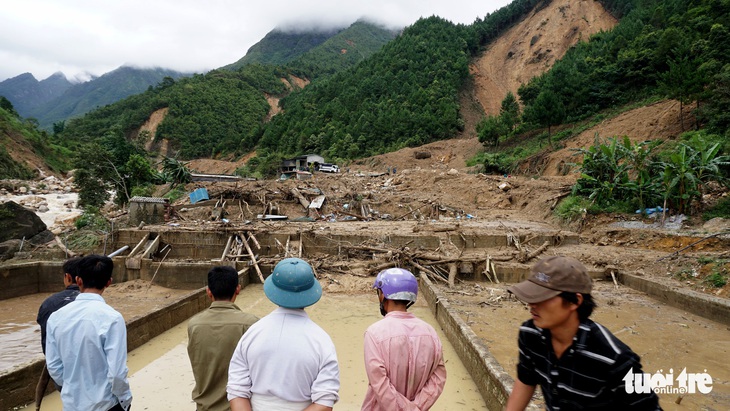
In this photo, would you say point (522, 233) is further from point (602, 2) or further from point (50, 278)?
point (602, 2)

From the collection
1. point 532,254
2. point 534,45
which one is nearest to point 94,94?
point 534,45

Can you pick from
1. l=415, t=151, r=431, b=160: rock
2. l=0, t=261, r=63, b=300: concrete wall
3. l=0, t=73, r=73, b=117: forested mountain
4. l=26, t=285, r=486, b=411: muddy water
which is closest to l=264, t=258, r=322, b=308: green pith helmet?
l=26, t=285, r=486, b=411: muddy water

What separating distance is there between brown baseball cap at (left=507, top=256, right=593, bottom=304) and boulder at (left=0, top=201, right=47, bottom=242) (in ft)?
61.2

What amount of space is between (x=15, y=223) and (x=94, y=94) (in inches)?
5959

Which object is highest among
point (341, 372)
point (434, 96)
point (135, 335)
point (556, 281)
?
point (434, 96)

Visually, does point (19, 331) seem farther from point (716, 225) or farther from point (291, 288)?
point (716, 225)

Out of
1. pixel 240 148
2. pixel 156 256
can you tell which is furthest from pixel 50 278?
pixel 240 148

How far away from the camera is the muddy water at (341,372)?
13.7ft

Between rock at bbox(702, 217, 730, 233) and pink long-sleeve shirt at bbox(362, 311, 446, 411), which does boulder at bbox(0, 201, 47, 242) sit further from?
rock at bbox(702, 217, 730, 233)

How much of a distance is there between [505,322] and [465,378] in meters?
2.54

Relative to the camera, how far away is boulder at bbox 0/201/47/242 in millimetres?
13844

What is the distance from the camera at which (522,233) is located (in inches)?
494

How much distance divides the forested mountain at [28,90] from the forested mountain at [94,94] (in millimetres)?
7155

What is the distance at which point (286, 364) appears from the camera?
5.49 ft
